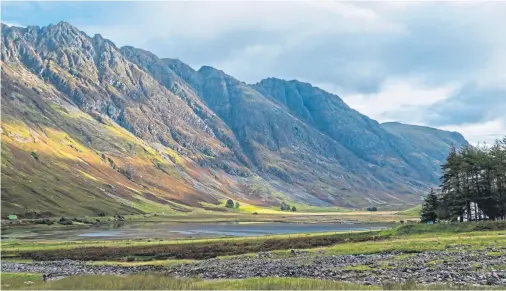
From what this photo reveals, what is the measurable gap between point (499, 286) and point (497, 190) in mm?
78305

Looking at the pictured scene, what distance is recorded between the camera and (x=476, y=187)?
9744cm

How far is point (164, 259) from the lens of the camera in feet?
237

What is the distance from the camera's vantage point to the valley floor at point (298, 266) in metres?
33.2

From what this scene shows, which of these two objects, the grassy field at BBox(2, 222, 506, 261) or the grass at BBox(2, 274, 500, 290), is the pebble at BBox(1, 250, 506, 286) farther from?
the grassy field at BBox(2, 222, 506, 261)

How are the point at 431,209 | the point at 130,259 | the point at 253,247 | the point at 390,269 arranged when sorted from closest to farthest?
1. the point at 390,269
2. the point at 130,259
3. the point at 253,247
4. the point at 431,209

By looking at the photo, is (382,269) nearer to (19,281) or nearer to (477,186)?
(19,281)

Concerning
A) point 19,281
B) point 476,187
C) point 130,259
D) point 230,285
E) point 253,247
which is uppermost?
point 476,187

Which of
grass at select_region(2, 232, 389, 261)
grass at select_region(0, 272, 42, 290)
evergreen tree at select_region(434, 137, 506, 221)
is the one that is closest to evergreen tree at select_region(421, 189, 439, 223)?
evergreen tree at select_region(434, 137, 506, 221)

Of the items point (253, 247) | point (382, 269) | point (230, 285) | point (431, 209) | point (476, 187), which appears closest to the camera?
point (230, 285)

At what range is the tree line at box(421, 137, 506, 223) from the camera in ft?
313

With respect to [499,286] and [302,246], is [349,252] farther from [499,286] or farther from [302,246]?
[499,286]

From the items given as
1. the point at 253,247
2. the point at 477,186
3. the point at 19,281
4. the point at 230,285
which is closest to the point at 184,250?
the point at 253,247

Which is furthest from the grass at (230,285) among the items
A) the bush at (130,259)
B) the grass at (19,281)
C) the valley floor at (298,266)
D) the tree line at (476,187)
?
the tree line at (476,187)

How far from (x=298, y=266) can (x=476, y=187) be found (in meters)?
66.3
